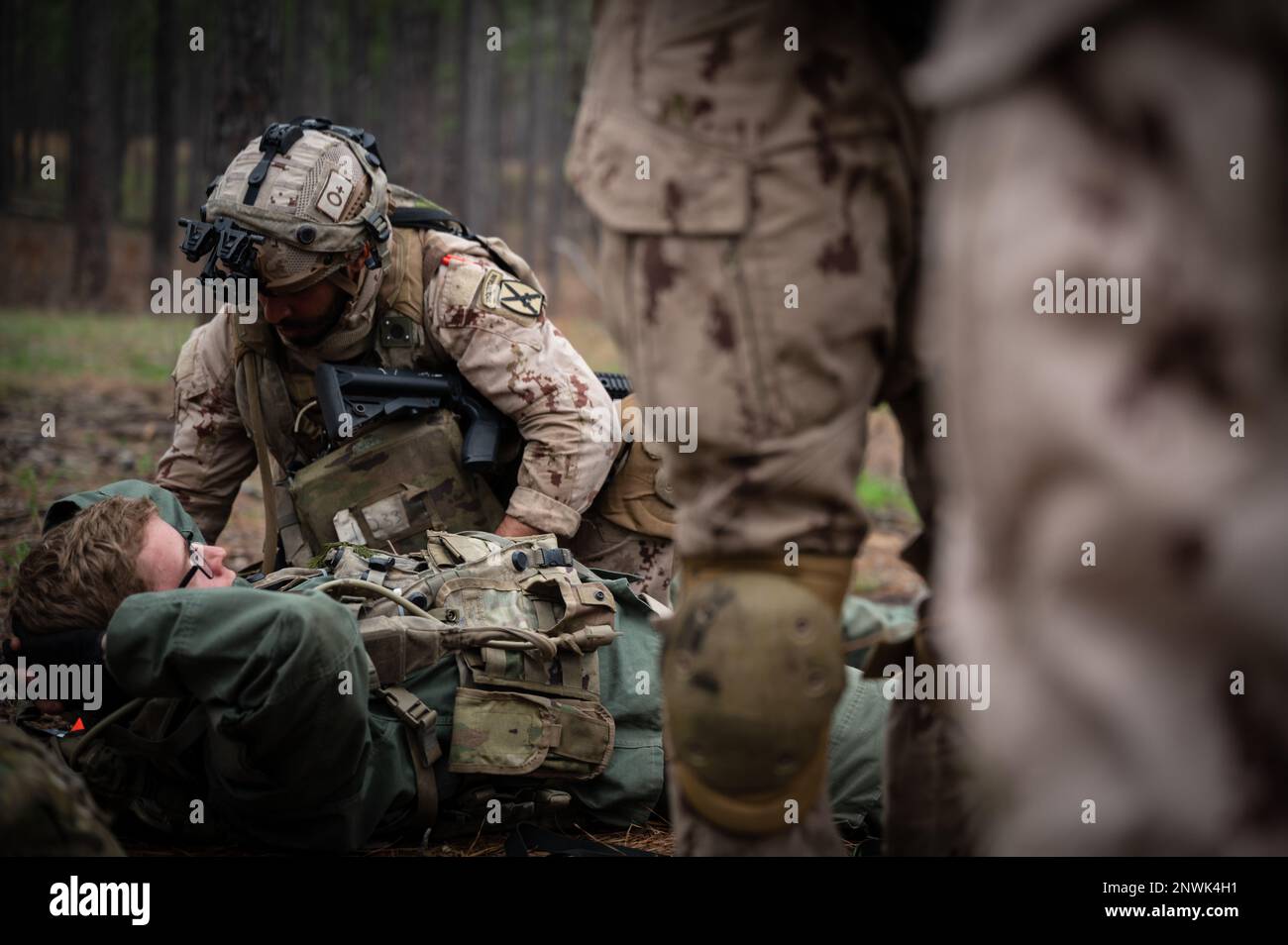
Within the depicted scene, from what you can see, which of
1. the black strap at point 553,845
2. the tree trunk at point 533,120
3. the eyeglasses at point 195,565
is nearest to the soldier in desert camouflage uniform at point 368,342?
the eyeglasses at point 195,565

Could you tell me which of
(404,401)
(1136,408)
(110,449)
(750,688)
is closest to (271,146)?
(404,401)

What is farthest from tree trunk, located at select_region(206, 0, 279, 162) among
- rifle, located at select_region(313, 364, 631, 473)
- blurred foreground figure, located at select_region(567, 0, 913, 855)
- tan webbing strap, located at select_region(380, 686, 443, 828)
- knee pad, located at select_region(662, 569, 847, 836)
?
knee pad, located at select_region(662, 569, 847, 836)

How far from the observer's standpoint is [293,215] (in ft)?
13.1

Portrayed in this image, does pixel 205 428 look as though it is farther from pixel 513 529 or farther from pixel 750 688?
pixel 750 688

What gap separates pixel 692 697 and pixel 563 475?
2526mm

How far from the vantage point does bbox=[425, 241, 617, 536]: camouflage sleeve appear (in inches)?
167

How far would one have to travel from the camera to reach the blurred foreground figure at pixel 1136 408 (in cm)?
80

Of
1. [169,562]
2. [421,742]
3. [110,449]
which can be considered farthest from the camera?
[110,449]

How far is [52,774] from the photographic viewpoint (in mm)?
1874

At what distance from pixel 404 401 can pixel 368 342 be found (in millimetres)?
298
